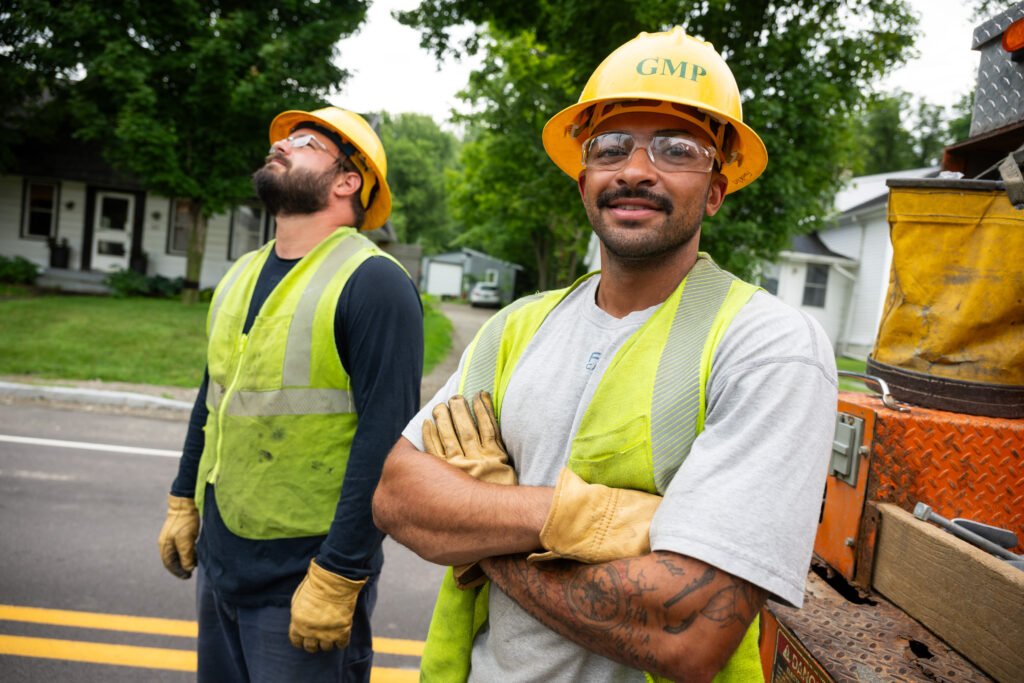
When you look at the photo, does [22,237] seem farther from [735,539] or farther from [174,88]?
[735,539]

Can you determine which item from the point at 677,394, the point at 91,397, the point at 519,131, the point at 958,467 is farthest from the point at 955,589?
the point at 519,131

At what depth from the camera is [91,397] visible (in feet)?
26.9

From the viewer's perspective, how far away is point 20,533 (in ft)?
15.1

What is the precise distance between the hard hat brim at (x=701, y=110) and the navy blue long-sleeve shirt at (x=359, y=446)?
27.6 inches

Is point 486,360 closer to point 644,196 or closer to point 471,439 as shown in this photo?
point 471,439

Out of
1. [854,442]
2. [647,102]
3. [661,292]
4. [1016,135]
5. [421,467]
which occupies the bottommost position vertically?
[421,467]

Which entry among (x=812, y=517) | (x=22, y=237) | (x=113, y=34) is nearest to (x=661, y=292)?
(x=812, y=517)

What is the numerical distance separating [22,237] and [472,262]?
41603mm

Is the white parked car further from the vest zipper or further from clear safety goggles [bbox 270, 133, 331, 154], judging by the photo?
the vest zipper

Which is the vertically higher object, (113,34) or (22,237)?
(113,34)

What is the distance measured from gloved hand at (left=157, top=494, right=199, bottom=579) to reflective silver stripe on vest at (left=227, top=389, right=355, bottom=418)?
0.60 m

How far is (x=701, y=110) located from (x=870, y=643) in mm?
1374

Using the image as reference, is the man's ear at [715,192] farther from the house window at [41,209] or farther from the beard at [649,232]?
the house window at [41,209]

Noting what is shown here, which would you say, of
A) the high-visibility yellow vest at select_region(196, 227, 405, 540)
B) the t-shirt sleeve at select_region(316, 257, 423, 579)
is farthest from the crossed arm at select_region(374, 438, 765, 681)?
the high-visibility yellow vest at select_region(196, 227, 405, 540)
